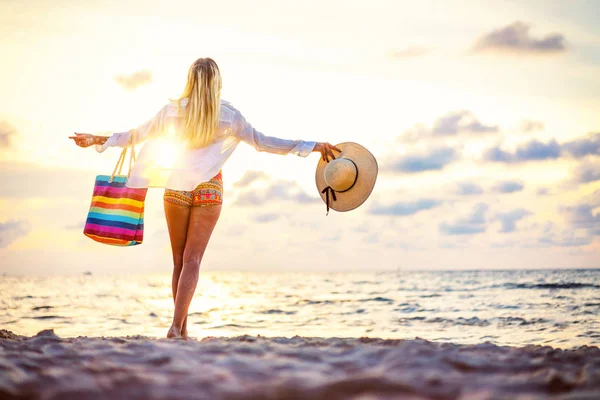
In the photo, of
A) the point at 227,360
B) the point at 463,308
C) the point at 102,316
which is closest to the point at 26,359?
the point at 227,360

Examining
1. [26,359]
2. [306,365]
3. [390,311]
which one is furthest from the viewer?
[390,311]

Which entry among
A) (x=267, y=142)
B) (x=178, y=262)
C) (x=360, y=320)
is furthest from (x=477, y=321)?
(x=178, y=262)

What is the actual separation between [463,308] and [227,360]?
14978 mm

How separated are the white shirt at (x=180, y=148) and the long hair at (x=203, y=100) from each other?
0.30ft

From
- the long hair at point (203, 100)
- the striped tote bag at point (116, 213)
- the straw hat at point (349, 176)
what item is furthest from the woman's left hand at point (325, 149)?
the striped tote bag at point (116, 213)

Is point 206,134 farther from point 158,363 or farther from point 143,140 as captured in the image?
point 158,363

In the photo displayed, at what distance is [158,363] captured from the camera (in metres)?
3.01

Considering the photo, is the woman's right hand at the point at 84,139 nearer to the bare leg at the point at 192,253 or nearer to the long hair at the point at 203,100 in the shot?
the long hair at the point at 203,100

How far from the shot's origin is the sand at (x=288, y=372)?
7.84 ft

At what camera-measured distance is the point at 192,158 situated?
4.75 meters

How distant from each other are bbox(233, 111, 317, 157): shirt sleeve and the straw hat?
0.33 metres

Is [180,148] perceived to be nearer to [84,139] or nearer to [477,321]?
[84,139]

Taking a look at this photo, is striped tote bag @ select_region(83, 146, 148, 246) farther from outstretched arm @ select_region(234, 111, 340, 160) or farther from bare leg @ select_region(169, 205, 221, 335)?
outstretched arm @ select_region(234, 111, 340, 160)

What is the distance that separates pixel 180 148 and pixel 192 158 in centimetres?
19
